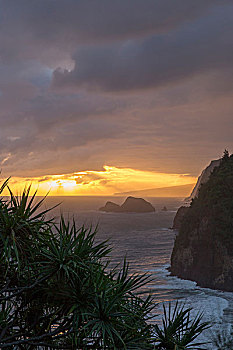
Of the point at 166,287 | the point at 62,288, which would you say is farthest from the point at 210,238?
the point at 62,288

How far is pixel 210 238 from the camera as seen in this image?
60.5 meters

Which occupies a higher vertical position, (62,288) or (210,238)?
(62,288)

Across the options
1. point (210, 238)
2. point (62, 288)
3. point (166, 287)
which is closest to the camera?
point (62, 288)

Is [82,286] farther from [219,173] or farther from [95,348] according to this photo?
[219,173]

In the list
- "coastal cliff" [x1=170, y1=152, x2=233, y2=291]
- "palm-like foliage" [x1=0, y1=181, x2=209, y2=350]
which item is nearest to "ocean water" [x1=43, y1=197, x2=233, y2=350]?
"palm-like foliage" [x1=0, y1=181, x2=209, y2=350]

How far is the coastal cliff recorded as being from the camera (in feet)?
186

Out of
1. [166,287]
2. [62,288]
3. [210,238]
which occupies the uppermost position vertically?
[62,288]

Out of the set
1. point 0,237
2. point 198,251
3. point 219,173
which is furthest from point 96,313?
point 219,173

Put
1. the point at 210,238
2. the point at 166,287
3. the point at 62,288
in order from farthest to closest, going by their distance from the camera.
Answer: the point at 210,238 → the point at 166,287 → the point at 62,288

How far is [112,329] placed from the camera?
10219 mm

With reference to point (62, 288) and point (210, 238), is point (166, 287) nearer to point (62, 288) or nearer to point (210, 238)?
point (210, 238)

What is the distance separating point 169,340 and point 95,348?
9.32 feet

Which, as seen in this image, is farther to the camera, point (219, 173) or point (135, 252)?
point (135, 252)

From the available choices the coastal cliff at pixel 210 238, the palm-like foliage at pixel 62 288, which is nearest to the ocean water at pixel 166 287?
the palm-like foliage at pixel 62 288
